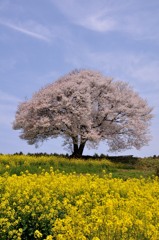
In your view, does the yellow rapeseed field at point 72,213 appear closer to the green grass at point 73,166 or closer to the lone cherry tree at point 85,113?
the green grass at point 73,166

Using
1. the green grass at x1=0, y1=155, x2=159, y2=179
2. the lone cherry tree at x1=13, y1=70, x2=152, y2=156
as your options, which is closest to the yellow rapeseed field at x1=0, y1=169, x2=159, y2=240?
the green grass at x1=0, y1=155, x2=159, y2=179

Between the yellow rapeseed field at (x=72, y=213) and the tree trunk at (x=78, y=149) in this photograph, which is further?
the tree trunk at (x=78, y=149)

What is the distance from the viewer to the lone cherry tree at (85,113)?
113 feet

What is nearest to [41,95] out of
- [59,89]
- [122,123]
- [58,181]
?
[59,89]

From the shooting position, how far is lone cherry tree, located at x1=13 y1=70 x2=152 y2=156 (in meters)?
34.3

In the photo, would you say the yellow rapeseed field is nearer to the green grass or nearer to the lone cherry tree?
the green grass

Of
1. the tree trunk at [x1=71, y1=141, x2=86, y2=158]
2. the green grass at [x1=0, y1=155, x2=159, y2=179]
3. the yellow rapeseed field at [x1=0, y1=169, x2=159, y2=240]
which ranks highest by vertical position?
the tree trunk at [x1=71, y1=141, x2=86, y2=158]

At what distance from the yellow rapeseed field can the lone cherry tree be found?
1954 centimetres

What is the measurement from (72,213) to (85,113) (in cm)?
2571

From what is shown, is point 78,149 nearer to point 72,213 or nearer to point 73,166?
point 73,166

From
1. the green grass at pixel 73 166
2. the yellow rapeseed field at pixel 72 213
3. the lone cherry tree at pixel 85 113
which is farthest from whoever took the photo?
the lone cherry tree at pixel 85 113

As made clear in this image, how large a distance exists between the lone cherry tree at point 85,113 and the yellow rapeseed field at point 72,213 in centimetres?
1954

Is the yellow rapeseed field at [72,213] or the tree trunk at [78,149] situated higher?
the tree trunk at [78,149]

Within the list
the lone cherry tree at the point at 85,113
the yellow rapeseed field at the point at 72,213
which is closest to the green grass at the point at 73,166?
the lone cherry tree at the point at 85,113
